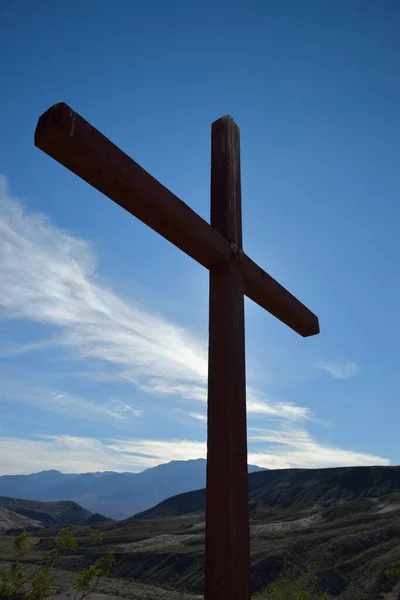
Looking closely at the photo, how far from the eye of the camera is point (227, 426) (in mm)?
1745

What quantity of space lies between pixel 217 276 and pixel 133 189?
62 cm

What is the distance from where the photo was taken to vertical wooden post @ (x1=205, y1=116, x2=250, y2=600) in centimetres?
157

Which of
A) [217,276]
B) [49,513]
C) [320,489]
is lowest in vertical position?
[49,513]

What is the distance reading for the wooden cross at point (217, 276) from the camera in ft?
5.05

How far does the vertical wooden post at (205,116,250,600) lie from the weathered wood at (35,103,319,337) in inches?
3.8

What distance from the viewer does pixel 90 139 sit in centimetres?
154

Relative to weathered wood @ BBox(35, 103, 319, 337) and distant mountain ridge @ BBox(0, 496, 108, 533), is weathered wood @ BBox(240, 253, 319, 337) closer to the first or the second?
weathered wood @ BBox(35, 103, 319, 337)

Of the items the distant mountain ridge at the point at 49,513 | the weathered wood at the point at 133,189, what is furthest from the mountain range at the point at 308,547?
the distant mountain ridge at the point at 49,513

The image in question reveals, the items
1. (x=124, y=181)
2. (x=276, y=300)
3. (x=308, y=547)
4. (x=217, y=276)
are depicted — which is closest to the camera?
(x=124, y=181)

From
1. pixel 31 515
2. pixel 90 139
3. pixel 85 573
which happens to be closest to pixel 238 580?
pixel 90 139

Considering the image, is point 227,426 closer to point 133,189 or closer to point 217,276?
point 217,276

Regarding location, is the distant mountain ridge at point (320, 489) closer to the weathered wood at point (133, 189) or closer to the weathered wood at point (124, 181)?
the weathered wood at point (133, 189)

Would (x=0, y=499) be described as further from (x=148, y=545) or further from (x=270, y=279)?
(x=270, y=279)

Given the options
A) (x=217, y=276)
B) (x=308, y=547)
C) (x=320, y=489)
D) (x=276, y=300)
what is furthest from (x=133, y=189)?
(x=320, y=489)
